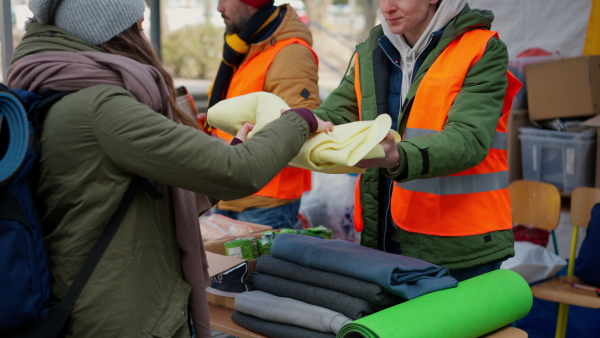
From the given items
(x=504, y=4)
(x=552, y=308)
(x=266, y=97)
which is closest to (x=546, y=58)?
(x=504, y=4)

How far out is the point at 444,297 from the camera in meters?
1.78

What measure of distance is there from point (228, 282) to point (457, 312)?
79 cm

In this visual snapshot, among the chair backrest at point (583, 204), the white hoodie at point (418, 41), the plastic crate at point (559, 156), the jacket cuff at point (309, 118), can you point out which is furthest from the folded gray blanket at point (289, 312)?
the plastic crate at point (559, 156)

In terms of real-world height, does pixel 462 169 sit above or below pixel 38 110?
below

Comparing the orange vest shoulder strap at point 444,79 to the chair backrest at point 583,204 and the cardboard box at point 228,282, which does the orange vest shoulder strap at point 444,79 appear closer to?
the cardboard box at point 228,282

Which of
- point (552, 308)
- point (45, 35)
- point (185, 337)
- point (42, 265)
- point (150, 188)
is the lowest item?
point (552, 308)

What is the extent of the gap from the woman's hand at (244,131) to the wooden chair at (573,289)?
2.33 metres

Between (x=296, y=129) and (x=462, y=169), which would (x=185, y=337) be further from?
(x=462, y=169)

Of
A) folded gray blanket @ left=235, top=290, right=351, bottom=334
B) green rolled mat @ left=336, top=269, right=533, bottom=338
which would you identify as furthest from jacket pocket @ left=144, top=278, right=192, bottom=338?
green rolled mat @ left=336, top=269, right=533, bottom=338

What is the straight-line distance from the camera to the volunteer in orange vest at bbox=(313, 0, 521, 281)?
2025mm

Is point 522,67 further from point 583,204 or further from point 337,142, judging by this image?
point 337,142

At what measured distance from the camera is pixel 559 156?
475 centimetres

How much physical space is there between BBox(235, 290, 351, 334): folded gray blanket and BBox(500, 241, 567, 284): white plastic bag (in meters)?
2.31

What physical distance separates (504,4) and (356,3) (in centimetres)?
2166
